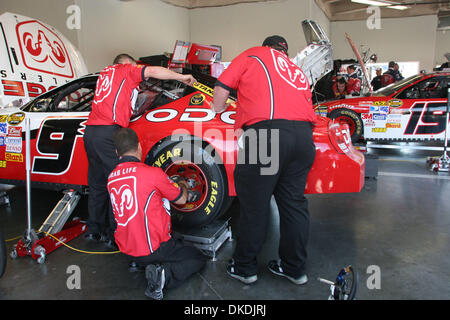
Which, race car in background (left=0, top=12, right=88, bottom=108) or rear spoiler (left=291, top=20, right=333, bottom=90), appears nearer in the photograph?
race car in background (left=0, top=12, right=88, bottom=108)

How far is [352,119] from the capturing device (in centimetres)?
619

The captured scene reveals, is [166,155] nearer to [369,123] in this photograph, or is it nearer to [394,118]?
[369,123]

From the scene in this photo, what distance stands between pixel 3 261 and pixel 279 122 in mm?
1816

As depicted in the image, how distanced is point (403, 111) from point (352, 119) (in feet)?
2.86

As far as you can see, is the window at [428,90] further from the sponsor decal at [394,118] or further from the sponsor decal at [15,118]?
the sponsor decal at [15,118]

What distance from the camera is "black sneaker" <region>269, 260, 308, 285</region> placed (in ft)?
6.90

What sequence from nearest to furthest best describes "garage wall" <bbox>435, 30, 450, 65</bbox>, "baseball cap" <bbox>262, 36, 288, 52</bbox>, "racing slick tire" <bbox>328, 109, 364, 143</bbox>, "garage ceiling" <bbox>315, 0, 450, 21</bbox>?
"baseball cap" <bbox>262, 36, 288, 52</bbox>, "racing slick tire" <bbox>328, 109, 364, 143</bbox>, "garage ceiling" <bbox>315, 0, 450, 21</bbox>, "garage wall" <bbox>435, 30, 450, 65</bbox>

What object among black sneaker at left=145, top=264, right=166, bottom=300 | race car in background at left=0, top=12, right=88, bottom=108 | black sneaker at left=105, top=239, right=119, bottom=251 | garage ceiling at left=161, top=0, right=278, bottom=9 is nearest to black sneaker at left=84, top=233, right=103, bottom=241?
black sneaker at left=105, top=239, right=119, bottom=251

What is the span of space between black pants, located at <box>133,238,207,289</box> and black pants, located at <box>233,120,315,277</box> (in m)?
0.31

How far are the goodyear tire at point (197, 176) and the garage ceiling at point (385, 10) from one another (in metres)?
14.3

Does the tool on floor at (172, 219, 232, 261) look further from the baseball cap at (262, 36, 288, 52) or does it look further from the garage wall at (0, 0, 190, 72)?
the garage wall at (0, 0, 190, 72)

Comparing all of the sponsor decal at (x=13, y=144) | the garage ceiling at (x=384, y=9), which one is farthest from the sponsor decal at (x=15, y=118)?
the garage ceiling at (x=384, y=9)
